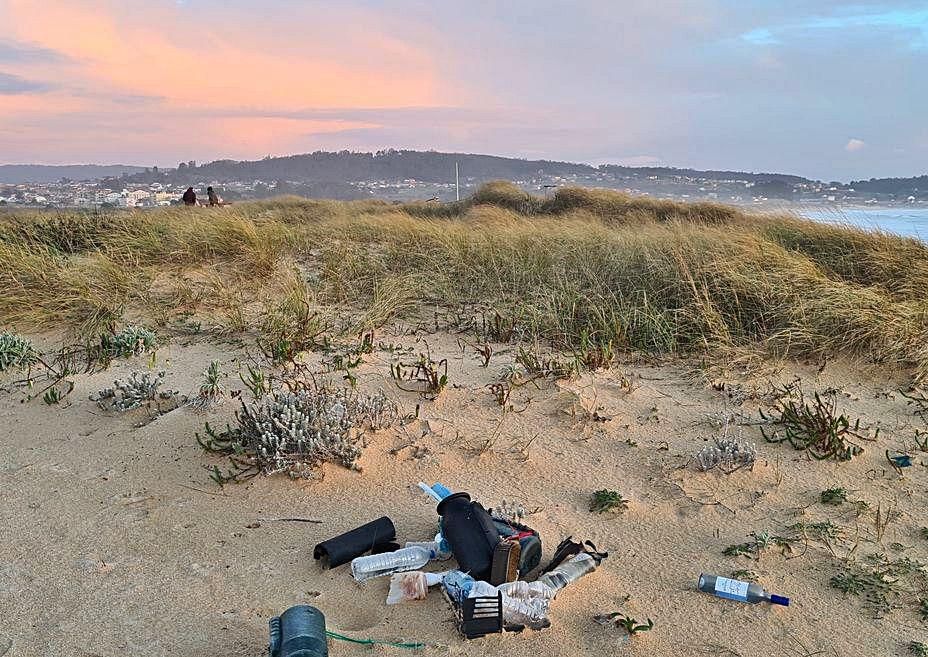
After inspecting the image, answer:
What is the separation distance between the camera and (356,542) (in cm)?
273

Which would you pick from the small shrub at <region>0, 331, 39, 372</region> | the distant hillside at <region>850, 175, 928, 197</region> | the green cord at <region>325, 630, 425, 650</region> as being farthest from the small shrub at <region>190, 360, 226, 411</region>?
the distant hillside at <region>850, 175, 928, 197</region>

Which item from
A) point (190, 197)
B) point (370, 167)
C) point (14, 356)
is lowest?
point (14, 356)

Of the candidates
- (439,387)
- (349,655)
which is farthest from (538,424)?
(349,655)

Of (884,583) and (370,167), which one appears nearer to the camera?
(884,583)

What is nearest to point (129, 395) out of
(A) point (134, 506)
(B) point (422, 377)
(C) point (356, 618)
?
(A) point (134, 506)

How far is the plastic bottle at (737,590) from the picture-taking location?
2.47 meters

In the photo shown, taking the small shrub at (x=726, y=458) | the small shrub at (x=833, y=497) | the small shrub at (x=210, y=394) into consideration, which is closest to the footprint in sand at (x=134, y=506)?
the small shrub at (x=210, y=394)

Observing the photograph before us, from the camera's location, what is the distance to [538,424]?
3904 millimetres

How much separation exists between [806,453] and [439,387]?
2.02 metres

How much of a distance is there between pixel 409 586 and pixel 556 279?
4.27 metres

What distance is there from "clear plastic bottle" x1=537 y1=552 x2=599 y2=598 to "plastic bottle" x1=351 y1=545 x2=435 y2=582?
467mm

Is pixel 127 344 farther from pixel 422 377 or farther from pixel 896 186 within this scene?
pixel 896 186

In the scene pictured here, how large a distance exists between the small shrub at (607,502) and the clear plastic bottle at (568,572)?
0.43 metres

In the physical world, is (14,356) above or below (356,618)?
above
